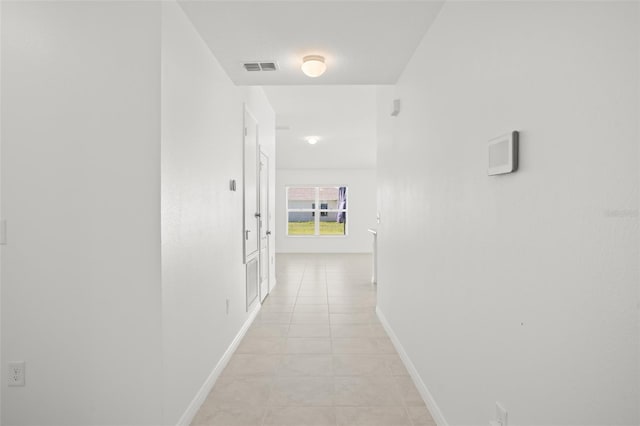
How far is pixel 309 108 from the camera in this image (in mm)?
5836

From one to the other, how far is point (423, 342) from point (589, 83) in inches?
79.3

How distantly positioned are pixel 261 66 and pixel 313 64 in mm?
490

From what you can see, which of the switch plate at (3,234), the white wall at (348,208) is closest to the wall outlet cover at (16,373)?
the switch plate at (3,234)

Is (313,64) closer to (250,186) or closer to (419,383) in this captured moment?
(250,186)

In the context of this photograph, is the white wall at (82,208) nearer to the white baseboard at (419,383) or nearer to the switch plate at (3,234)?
the switch plate at (3,234)

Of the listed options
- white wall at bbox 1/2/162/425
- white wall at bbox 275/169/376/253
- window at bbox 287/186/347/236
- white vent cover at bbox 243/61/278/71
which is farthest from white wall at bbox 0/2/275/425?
window at bbox 287/186/347/236

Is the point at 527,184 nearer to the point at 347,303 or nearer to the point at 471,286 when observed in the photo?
the point at 471,286

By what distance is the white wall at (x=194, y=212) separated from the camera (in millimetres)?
2023

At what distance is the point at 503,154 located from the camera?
1.40m

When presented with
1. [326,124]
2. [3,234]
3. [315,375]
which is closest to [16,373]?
[3,234]

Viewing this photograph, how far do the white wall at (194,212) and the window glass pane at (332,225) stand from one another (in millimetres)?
7543

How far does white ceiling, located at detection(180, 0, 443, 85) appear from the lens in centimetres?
215

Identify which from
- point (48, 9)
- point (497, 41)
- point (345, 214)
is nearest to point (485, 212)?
point (497, 41)

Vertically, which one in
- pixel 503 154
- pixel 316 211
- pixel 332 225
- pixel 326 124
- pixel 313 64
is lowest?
pixel 332 225
